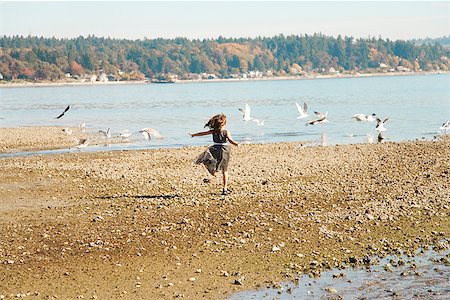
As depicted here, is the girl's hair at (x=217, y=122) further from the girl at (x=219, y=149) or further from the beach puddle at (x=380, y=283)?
the beach puddle at (x=380, y=283)

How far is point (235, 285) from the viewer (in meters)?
12.4

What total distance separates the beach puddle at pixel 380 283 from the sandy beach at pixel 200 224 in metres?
0.33

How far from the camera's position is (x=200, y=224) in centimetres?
1573

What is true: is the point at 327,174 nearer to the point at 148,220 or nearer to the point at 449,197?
the point at 449,197

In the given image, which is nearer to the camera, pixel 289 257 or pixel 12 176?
pixel 289 257

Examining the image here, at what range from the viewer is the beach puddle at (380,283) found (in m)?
12.0

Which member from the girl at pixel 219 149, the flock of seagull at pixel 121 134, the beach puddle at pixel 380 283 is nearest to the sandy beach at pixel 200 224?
the beach puddle at pixel 380 283

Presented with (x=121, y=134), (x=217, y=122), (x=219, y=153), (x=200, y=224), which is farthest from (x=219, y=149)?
(x=121, y=134)

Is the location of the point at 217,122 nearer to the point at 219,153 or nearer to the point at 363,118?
the point at 219,153

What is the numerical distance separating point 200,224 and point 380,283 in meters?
4.42

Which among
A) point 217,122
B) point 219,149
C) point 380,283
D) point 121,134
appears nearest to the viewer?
point 380,283

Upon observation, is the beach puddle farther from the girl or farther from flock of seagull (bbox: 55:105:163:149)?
flock of seagull (bbox: 55:105:163:149)

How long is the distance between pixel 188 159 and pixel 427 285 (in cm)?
1652

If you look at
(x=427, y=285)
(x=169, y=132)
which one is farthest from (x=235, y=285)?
(x=169, y=132)
